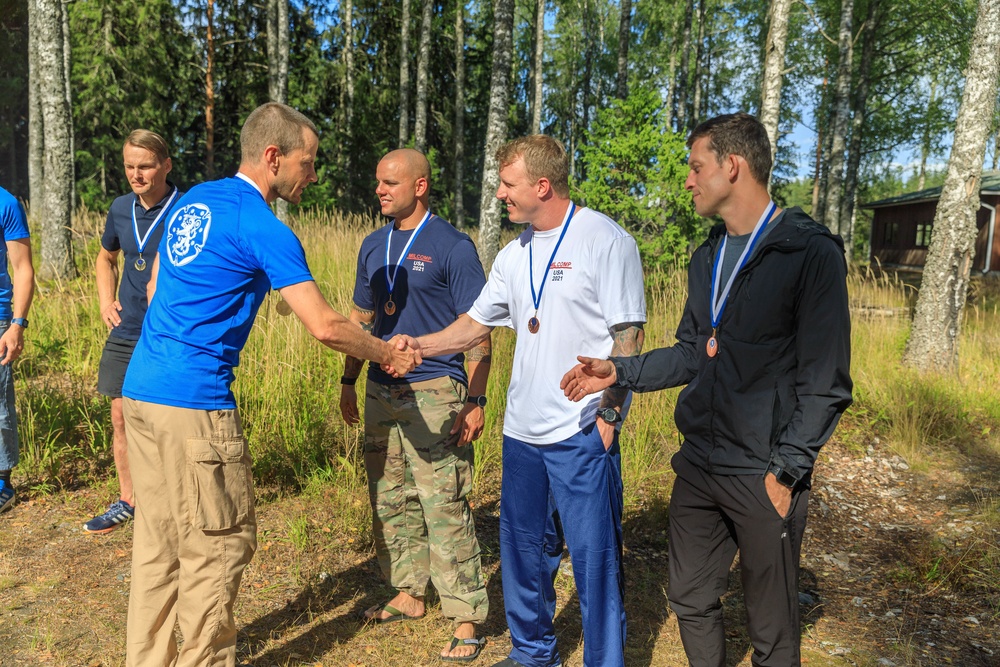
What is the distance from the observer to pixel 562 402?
2910 millimetres

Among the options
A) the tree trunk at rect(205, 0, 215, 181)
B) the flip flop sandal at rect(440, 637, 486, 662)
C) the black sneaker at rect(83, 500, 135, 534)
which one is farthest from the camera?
the tree trunk at rect(205, 0, 215, 181)

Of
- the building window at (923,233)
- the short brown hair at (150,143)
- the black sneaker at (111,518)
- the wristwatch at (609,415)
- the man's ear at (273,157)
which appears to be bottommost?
the black sneaker at (111,518)

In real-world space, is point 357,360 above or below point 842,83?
below

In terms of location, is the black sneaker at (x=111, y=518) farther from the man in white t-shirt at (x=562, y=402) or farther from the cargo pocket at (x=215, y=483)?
the man in white t-shirt at (x=562, y=402)

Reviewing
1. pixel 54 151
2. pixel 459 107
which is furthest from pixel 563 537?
pixel 459 107

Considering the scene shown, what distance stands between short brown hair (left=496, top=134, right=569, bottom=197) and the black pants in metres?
1.18

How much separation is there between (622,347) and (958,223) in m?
6.92

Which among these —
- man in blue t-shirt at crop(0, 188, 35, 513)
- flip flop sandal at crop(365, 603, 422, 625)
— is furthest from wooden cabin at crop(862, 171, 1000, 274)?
man in blue t-shirt at crop(0, 188, 35, 513)

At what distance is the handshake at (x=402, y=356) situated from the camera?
3.18 metres

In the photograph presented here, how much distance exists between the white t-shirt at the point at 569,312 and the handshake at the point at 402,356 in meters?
0.48

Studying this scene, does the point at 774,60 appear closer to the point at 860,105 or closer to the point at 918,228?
the point at 860,105

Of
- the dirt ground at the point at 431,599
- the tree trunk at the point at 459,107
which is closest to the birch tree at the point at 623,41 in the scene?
the tree trunk at the point at 459,107

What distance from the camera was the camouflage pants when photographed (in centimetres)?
357

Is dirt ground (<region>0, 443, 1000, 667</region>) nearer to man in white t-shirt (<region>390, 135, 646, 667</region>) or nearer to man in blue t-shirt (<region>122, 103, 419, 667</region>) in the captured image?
man in white t-shirt (<region>390, 135, 646, 667</region>)
